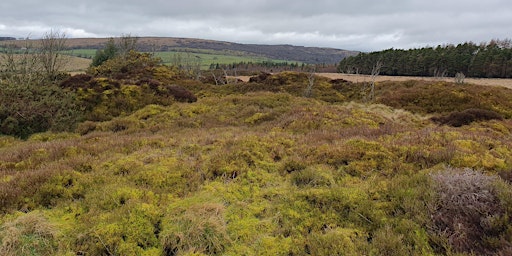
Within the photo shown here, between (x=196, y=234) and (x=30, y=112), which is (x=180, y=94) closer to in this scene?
(x=30, y=112)

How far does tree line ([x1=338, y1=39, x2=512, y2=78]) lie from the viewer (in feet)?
188

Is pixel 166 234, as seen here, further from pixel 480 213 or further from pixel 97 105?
pixel 97 105

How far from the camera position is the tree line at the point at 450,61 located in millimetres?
57188

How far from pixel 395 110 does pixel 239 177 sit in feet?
65.1

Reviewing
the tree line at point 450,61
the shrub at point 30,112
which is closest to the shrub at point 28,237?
the shrub at point 30,112

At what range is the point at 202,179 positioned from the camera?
19.8 feet

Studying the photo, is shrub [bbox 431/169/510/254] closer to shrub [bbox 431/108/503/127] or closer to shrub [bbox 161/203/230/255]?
shrub [bbox 161/203/230/255]

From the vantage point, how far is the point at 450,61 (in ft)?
202

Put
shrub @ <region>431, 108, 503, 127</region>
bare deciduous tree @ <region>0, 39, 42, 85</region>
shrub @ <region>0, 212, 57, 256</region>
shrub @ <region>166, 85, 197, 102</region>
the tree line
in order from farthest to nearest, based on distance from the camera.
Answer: the tree line < shrub @ <region>166, 85, 197, 102</region> < bare deciduous tree @ <region>0, 39, 42, 85</region> < shrub @ <region>431, 108, 503, 127</region> < shrub @ <region>0, 212, 57, 256</region>

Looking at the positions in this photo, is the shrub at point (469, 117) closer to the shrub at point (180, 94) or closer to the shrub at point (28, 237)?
the shrub at point (180, 94)

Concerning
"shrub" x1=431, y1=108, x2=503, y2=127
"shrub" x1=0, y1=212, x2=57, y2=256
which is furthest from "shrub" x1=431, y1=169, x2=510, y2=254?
"shrub" x1=431, y1=108, x2=503, y2=127

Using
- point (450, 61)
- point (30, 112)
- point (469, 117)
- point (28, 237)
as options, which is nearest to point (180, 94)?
point (30, 112)

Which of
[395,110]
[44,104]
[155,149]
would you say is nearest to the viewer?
[155,149]

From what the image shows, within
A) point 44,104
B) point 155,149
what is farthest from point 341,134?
point 44,104
